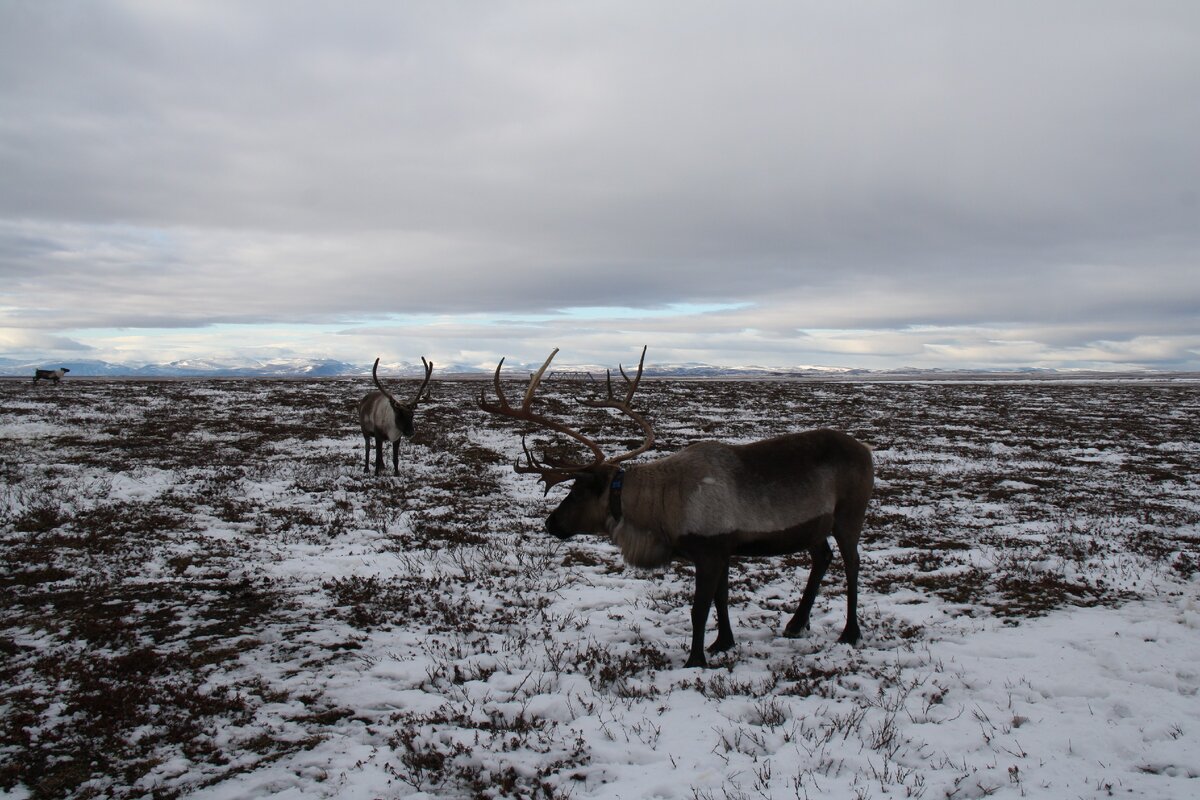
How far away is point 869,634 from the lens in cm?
677

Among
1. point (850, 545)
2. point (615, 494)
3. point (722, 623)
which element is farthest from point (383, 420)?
point (850, 545)

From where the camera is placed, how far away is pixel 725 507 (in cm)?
618

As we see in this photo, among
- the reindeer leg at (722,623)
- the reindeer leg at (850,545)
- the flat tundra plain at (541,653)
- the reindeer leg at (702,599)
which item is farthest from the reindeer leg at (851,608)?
the reindeer leg at (702,599)

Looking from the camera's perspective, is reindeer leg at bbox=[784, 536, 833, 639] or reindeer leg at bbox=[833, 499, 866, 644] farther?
reindeer leg at bbox=[784, 536, 833, 639]

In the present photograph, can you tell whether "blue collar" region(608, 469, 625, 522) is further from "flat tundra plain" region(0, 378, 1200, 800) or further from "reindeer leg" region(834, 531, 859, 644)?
"reindeer leg" region(834, 531, 859, 644)

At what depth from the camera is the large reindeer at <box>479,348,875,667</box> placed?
6.18 metres

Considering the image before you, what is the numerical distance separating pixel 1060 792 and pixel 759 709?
1912 millimetres

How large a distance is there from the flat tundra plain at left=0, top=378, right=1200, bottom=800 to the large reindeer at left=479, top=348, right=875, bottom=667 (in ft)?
2.43

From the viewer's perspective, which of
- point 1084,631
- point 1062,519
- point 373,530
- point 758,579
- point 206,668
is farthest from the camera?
point 1062,519

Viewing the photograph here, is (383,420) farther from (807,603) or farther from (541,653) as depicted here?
(807,603)

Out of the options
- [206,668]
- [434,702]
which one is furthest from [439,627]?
[206,668]

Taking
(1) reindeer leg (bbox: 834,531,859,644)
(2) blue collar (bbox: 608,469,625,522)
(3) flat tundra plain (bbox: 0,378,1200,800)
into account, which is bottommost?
(3) flat tundra plain (bbox: 0,378,1200,800)

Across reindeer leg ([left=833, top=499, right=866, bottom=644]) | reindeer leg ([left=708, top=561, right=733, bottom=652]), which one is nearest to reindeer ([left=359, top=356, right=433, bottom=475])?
reindeer leg ([left=708, top=561, right=733, bottom=652])

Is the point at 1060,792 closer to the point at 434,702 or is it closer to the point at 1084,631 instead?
the point at 1084,631
